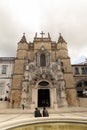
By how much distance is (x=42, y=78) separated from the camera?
1232 inches

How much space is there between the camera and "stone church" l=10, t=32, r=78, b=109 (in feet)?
98.0

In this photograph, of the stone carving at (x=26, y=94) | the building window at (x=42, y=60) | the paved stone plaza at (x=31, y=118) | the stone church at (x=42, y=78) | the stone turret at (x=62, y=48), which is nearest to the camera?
the paved stone plaza at (x=31, y=118)

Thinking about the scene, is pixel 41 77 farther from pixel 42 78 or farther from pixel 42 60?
pixel 42 60

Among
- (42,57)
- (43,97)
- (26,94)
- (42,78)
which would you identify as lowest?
(43,97)

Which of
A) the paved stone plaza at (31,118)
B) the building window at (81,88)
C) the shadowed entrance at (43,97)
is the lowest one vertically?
the paved stone plaza at (31,118)

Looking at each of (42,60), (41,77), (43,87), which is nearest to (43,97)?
(43,87)

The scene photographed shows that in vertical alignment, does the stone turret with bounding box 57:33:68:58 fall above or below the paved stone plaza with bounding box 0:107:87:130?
above

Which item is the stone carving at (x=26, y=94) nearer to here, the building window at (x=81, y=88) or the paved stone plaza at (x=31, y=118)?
the paved stone plaza at (x=31, y=118)

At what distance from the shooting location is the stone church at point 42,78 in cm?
2986

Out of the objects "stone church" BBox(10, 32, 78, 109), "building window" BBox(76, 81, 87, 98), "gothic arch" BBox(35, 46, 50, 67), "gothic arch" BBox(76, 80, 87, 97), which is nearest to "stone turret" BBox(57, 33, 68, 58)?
"stone church" BBox(10, 32, 78, 109)

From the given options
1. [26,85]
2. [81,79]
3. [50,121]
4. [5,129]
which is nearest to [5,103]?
[26,85]

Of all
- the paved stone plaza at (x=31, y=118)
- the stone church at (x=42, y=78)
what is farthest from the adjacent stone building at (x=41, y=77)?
the paved stone plaza at (x=31, y=118)

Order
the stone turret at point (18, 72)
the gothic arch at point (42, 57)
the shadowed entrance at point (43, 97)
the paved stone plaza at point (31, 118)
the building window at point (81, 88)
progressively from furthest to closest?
1. the building window at point (81, 88)
2. the gothic arch at point (42, 57)
3. the shadowed entrance at point (43, 97)
4. the stone turret at point (18, 72)
5. the paved stone plaza at point (31, 118)

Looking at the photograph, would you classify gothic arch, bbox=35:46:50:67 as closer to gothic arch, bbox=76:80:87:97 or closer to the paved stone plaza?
gothic arch, bbox=76:80:87:97
